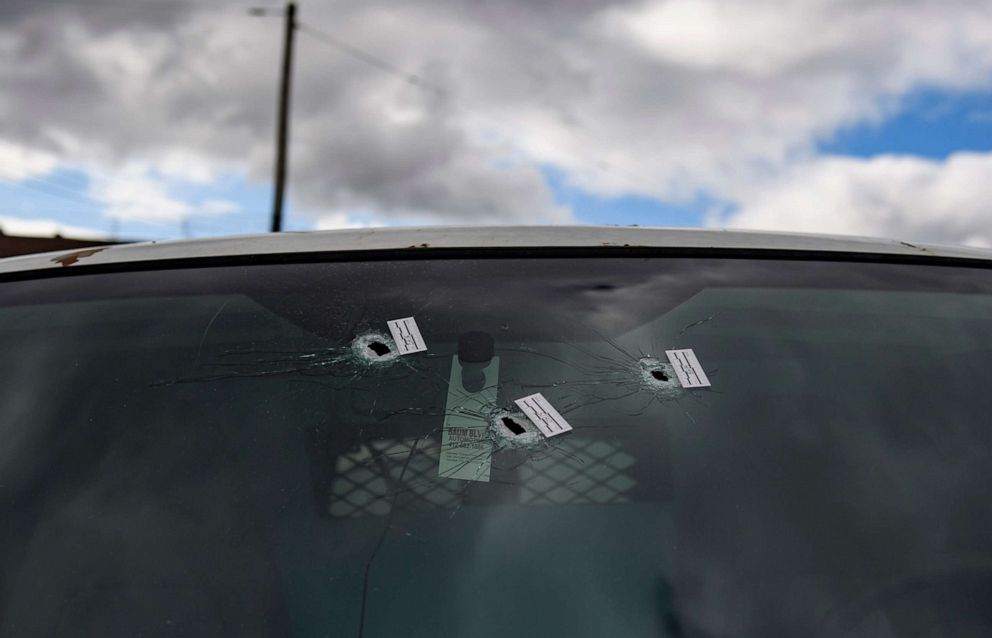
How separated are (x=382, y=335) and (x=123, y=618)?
535 millimetres

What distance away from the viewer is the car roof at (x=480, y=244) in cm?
158

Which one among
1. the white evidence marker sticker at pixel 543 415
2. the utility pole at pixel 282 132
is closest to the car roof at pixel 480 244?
the white evidence marker sticker at pixel 543 415

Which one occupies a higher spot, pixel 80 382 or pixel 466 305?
pixel 466 305

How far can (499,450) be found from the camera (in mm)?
1248

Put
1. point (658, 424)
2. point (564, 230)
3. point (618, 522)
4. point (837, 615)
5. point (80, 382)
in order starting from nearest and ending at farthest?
point (837, 615) < point (618, 522) < point (658, 424) < point (80, 382) < point (564, 230)

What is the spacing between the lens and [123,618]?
110cm

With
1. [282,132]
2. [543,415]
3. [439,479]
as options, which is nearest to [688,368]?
[543,415]

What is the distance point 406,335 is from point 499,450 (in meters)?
0.26

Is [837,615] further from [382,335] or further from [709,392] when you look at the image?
[382,335]

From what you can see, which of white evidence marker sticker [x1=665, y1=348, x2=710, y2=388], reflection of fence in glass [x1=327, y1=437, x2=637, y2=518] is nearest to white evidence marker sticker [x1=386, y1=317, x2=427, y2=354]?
reflection of fence in glass [x1=327, y1=437, x2=637, y2=518]

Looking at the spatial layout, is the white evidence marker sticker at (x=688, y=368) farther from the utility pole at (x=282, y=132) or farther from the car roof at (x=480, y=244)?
the utility pole at (x=282, y=132)

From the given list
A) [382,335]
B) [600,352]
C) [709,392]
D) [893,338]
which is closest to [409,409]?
[382,335]

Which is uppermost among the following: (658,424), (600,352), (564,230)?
(564,230)

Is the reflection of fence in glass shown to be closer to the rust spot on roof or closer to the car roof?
the car roof
